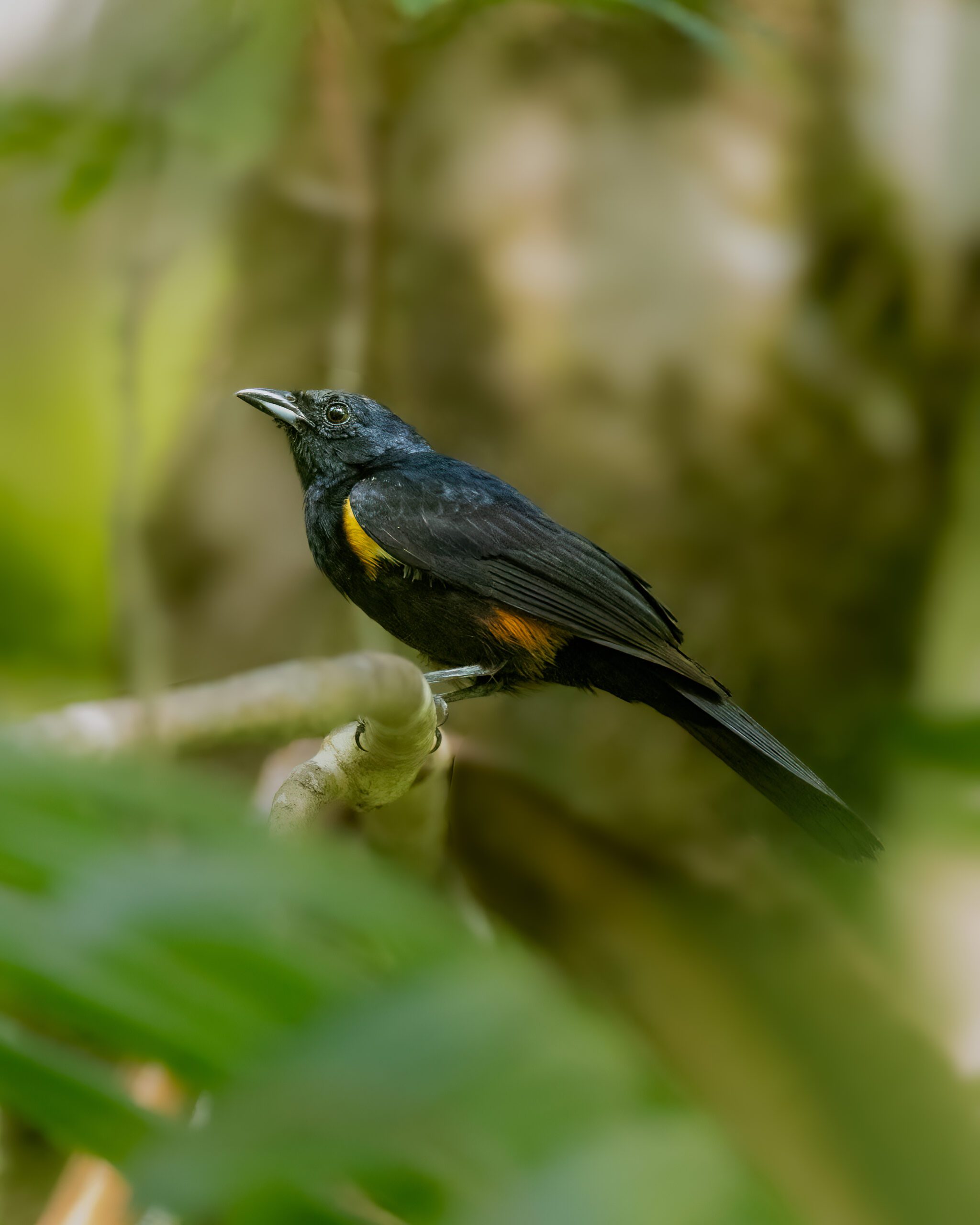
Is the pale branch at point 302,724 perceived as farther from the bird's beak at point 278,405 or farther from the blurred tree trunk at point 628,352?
the blurred tree trunk at point 628,352

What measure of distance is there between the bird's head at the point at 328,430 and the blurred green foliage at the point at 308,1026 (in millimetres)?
2186

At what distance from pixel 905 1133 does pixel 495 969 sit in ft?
10.6

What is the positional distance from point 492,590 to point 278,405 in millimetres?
840

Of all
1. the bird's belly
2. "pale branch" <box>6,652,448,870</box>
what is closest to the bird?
the bird's belly

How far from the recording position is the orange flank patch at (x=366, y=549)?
2.54m

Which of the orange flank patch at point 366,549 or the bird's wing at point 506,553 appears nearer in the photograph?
the bird's wing at point 506,553

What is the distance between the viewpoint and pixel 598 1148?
2.15 feet

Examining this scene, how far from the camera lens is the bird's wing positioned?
7.59 ft

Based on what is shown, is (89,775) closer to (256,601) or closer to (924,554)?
(256,601)

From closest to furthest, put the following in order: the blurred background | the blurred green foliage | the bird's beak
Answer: the blurred green foliage, the bird's beak, the blurred background

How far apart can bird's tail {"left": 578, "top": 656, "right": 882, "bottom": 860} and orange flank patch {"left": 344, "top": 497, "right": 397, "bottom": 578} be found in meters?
0.58

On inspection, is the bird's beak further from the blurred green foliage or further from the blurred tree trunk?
the blurred green foliage

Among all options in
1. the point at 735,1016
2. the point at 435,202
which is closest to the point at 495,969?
the point at 735,1016

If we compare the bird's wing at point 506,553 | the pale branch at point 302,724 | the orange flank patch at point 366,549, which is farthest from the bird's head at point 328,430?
the pale branch at point 302,724
